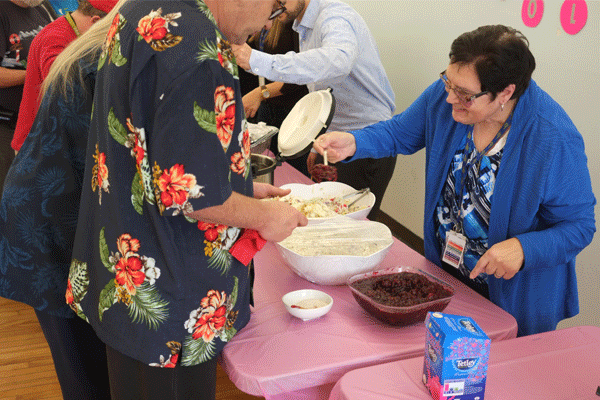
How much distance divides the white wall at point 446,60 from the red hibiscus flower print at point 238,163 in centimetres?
197

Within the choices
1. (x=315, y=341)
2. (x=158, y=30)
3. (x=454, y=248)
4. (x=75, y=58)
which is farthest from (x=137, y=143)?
(x=454, y=248)

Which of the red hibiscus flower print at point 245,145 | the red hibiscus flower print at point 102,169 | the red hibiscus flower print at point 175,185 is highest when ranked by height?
the red hibiscus flower print at point 245,145

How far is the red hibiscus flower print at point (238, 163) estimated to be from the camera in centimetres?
104

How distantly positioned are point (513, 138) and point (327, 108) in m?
0.75

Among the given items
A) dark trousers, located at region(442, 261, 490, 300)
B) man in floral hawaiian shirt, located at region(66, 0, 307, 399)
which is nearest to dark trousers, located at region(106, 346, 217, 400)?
man in floral hawaiian shirt, located at region(66, 0, 307, 399)

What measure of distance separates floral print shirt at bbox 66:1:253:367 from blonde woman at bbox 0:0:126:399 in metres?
0.22

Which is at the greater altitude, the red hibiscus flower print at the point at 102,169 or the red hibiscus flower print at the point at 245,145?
the red hibiscus flower print at the point at 245,145

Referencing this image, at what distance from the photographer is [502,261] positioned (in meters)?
1.41

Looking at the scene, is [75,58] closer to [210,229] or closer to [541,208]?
[210,229]

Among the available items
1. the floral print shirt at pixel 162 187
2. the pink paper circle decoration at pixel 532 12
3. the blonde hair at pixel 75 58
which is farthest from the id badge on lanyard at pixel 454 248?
the pink paper circle decoration at pixel 532 12

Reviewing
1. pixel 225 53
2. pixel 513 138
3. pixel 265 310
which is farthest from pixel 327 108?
pixel 225 53

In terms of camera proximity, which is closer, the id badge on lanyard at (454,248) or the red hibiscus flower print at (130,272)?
the red hibiscus flower print at (130,272)

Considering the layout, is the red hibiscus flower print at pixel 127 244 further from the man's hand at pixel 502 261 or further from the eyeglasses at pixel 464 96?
the eyeglasses at pixel 464 96

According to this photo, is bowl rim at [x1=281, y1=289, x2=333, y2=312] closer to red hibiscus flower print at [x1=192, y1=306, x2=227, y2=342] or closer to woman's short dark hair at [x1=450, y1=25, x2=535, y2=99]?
red hibiscus flower print at [x1=192, y1=306, x2=227, y2=342]
